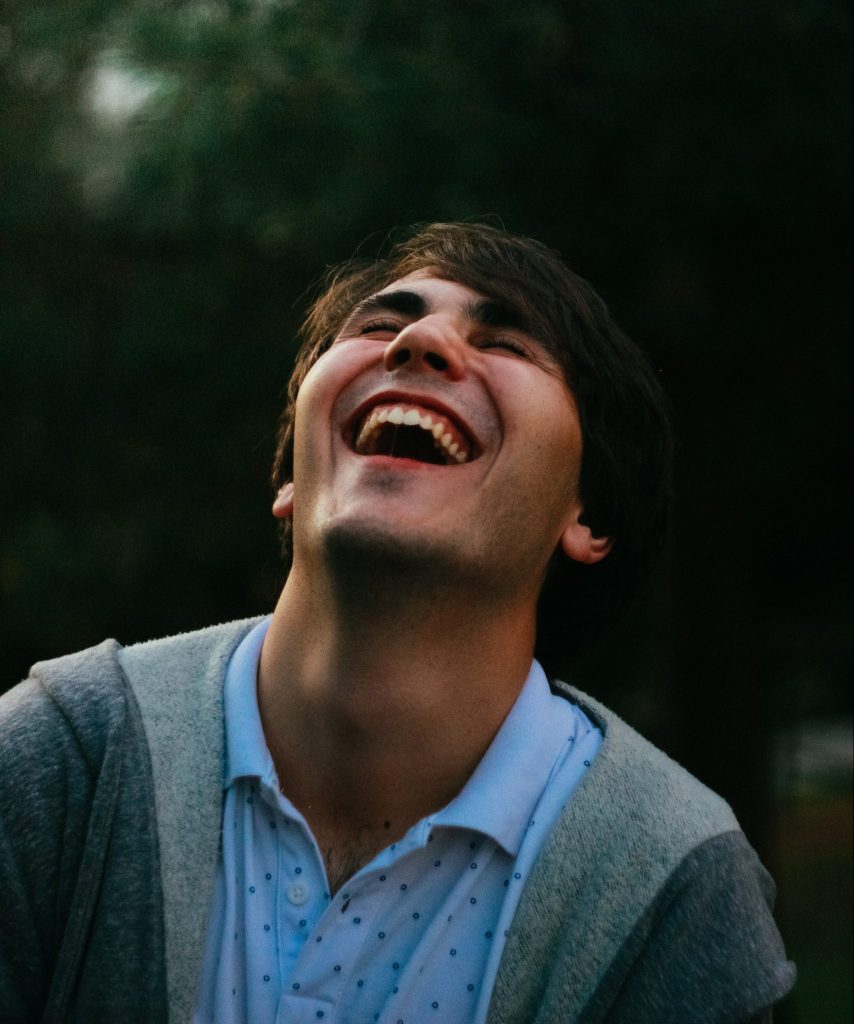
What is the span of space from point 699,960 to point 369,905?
0.55 m

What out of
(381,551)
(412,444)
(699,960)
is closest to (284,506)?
(412,444)

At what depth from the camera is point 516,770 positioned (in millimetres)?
2416

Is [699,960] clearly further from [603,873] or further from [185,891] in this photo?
[185,891]

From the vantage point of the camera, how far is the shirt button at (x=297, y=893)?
2274 millimetres

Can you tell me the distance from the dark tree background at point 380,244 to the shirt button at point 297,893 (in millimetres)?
2042

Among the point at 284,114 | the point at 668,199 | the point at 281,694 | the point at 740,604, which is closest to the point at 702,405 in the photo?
the point at 740,604

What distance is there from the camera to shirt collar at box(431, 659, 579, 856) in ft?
7.64

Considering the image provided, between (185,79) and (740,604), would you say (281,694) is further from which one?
(740,604)

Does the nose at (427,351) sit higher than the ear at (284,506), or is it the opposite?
the nose at (427,351)

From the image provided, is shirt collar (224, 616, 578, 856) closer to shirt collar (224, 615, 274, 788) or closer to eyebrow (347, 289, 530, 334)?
shirt collar (224, 615, 274, 788)

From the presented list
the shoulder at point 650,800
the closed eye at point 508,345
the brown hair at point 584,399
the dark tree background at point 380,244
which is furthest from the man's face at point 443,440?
the dark tree background at point 380,244

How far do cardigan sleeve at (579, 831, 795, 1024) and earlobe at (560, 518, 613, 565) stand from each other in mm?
725

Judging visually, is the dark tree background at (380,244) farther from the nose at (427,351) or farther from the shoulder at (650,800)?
the shoulder at (650,800)

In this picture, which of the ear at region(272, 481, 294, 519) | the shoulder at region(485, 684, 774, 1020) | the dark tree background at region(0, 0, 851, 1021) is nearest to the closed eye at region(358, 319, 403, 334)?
the ear at region(272, 481, 294, 519)
